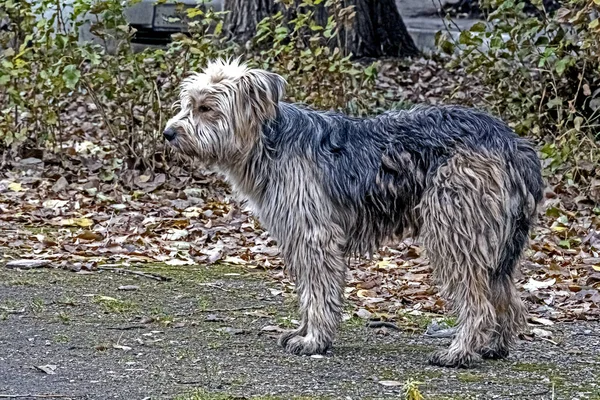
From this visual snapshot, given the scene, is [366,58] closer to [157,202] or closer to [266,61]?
[266,61]

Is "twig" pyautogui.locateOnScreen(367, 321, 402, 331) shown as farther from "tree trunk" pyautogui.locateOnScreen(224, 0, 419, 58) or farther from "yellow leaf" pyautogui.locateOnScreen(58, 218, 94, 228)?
"tree trunk" pyautogui.locateOnScreen(224, 0, 419, 58)

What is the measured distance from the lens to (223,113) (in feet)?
21.4

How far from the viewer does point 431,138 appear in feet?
20.7

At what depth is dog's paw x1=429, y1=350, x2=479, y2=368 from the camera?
244 inches

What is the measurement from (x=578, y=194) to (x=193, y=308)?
15.1ft

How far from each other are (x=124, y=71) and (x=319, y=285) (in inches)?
208

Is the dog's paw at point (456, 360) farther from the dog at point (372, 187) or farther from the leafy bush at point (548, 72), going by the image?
the leafy bush at point (548, 72)

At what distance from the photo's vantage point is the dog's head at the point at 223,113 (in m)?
6.51

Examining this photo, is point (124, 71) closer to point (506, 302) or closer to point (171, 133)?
point (171, 133)

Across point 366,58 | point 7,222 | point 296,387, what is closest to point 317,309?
point 296,387

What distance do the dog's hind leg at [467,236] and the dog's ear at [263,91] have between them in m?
1.03

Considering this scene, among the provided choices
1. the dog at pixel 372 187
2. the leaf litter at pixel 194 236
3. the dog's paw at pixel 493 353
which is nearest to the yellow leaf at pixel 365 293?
the leaf litter at pixel 194 236

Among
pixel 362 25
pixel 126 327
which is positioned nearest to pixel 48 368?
pixel 126 327

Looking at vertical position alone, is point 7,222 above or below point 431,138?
below
